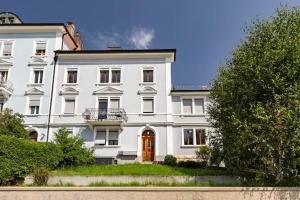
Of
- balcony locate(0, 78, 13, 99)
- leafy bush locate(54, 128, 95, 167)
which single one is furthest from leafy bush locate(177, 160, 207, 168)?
balcony locate(0, 78, 13, 99)

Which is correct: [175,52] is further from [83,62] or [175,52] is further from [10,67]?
[10,67]

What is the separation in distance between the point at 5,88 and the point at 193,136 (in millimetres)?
18104

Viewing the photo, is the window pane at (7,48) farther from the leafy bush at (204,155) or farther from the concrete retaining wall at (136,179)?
the leafy bush at (204,155)

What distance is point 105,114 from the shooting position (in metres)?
28.7

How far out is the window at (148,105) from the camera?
29.4 m

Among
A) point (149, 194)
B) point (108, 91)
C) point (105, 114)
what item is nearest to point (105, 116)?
point (105, 114)

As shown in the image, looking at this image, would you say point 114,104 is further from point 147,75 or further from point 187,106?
point 187,106

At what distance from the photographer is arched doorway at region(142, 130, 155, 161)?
28484 mm

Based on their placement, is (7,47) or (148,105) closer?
(148,105)

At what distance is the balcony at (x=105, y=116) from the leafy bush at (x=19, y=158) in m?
8.98

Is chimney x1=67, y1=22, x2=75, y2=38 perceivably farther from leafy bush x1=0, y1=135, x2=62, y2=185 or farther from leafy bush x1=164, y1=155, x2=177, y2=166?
leafy bush x1=0, y1=135, x2=62, y2=185

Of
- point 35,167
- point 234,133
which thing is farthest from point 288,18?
point 35,167

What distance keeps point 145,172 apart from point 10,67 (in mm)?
19216

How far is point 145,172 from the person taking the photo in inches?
740
